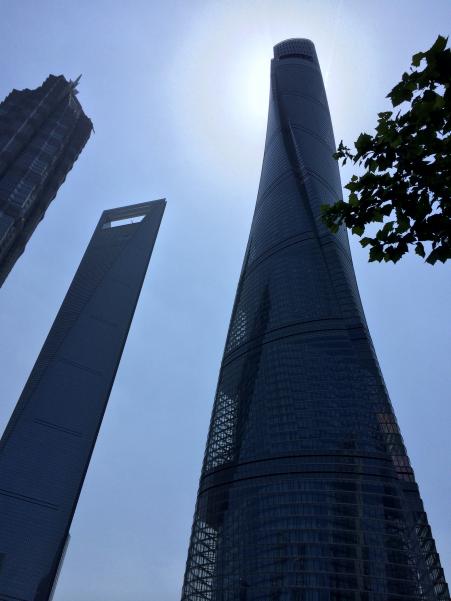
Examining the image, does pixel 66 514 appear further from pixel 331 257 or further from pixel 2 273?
pixel 331 257

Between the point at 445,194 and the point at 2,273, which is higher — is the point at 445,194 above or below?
below

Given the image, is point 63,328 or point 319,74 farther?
point 319,74

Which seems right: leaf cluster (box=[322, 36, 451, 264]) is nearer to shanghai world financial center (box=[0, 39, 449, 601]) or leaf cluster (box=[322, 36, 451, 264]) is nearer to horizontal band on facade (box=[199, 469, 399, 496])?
shanghai world financial center (box=[0, 39, 449, 601])

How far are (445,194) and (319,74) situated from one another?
198901 millimetres

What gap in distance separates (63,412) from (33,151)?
67925 millimetres

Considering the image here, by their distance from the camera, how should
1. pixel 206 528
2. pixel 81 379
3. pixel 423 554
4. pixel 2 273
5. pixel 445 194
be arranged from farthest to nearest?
pixel 81 379 → pixel 2 273 → pixel 206 528 → pixel 423 554 → pixel 445 194

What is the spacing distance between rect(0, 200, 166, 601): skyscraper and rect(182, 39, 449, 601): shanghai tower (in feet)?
122

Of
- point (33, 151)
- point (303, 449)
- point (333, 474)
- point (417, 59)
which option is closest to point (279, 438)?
point (303, 449)

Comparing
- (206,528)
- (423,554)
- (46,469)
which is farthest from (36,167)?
(423,554)

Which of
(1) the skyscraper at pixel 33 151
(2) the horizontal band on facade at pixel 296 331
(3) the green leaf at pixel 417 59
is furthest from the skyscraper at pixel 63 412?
(3) the green leaf at pixel 417 59

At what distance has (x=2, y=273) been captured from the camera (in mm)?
114500

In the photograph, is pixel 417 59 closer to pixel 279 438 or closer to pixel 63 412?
pixel 279 438

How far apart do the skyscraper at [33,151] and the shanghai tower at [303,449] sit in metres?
55.8

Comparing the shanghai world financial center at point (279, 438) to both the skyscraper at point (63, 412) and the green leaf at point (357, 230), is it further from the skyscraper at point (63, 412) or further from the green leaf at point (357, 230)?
the green leaf at point (357, 230)
